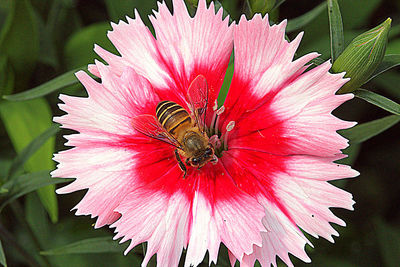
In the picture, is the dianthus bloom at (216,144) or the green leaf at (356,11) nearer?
the dianthus bloom at (216,144)

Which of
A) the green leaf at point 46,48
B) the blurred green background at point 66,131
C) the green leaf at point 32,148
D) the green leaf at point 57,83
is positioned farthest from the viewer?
the green leaf at point 46,48

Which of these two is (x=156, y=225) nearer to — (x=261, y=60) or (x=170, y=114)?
(x=170, y=114)

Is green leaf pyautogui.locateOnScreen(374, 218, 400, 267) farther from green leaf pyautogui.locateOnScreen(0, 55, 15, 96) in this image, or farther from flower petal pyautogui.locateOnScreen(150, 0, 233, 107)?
green leaf pyautogui.locateOnScreen(0, 55, 15, 96)

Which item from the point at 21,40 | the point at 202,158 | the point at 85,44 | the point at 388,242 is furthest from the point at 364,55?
the point at 21,40

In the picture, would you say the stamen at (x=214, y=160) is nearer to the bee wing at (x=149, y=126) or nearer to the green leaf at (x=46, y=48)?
the bee wing at (x=149, y=126)

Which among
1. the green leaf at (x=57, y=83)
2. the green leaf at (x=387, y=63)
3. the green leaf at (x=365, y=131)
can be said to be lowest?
the green leaf at (x=365, y=131)

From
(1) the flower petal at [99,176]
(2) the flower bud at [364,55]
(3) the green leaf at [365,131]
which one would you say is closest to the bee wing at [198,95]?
(1) the flower petal at [99,176]

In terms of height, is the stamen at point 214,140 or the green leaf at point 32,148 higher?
the green leaf at point 32,148
